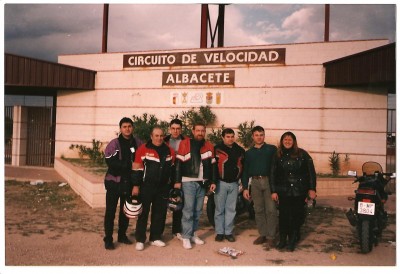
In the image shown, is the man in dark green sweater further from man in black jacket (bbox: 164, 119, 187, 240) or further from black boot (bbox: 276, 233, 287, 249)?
man in black jacket (bbox: 164, 119, 187, 240)

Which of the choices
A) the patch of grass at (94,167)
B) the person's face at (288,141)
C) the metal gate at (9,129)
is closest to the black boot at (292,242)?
the person's face at (288,141)

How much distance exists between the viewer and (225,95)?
11.8 meters

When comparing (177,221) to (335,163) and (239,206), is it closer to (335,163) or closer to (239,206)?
(239,206)

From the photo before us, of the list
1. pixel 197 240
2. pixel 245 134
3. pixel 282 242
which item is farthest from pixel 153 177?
pixel 245 134

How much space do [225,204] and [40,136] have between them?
11239mm

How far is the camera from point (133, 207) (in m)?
4.58

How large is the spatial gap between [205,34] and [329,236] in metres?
8.48

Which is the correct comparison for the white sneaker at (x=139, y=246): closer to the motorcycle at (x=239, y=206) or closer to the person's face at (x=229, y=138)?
the motorcycle at (x=239, y=206)

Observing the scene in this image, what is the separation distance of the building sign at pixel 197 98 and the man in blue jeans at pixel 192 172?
713 cm

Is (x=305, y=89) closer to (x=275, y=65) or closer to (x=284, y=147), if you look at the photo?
(x=275, y=65)

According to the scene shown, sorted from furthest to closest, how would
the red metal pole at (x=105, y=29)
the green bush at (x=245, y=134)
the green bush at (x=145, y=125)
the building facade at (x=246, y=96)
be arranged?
the red metal pole at (x=105, y=29), the green bush at (x=245, y=134), the green bush at (x=145, y=125), the building facade at (x=246, y=96)

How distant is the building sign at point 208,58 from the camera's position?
11352mm

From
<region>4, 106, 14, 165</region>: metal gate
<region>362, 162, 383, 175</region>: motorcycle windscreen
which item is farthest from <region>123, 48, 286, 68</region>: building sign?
<region>362, 162, 383, 175</region>: motorcycle windscreen

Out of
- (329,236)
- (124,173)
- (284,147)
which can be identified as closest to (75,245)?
(124,173)
